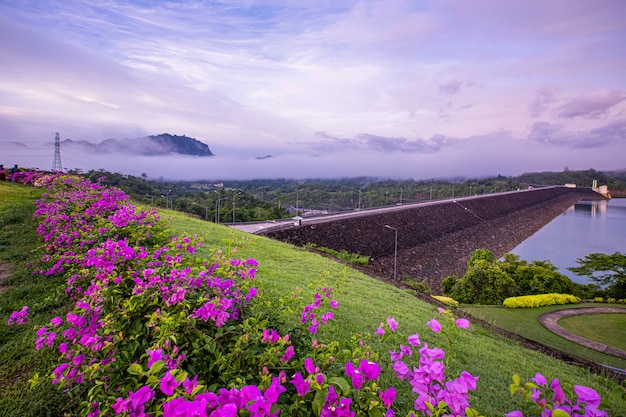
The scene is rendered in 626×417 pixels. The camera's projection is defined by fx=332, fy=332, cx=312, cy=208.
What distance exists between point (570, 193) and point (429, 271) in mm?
86559

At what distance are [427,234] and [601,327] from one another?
2006 cm

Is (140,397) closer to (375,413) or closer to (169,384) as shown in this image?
(169,384)

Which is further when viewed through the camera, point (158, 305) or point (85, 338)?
point (158, 305)

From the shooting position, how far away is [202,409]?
0.87 m

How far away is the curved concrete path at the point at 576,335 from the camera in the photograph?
814 cm

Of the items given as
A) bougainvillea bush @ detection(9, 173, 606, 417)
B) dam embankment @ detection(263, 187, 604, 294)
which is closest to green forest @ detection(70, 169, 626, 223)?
dam embankment @ detection(263, 187, 604, 294)

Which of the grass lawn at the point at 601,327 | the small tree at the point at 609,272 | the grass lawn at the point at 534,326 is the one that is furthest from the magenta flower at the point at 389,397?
the small tree at the point at 609,272

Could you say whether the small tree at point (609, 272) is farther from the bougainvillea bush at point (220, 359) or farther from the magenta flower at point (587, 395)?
the magenta flower at point (587, 395)

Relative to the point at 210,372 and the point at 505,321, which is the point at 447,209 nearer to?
the point at 505,321

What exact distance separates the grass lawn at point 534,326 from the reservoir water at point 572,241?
11.2 m

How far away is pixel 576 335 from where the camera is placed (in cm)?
939

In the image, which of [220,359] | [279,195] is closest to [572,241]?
[279,195]

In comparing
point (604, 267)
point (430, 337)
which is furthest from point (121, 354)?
point (604, 267)

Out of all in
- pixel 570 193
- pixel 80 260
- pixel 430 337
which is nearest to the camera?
pixel 80 260
